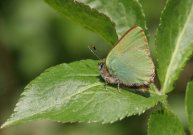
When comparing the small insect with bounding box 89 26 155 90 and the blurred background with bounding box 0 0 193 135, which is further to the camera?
the blurred background with bounding box 0 0 193 135

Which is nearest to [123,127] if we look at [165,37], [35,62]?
[35,62]

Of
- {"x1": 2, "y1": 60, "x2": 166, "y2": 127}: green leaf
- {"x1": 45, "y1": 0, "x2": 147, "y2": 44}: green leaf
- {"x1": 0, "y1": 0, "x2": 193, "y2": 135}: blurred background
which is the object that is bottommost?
{"x1": 0, "y1": 0, "x2": 193, "y2": 135}: blurred background

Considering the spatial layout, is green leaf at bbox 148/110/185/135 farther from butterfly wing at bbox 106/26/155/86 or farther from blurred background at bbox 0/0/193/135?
blurred background at bbox 0/0/193/135

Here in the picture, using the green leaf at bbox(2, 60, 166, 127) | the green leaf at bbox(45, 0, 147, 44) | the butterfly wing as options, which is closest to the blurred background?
the butterfly wing

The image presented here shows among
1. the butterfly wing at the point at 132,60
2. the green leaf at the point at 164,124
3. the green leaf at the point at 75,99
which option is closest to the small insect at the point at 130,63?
the butterfly wing at the point at 132,60

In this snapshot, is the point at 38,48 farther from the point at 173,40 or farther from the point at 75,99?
the point at 75,99

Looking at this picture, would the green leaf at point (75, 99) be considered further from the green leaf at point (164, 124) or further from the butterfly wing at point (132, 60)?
the butterfly wing at point (132, 60)

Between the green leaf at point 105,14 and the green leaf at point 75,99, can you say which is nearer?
the green leaf at point 75,99
